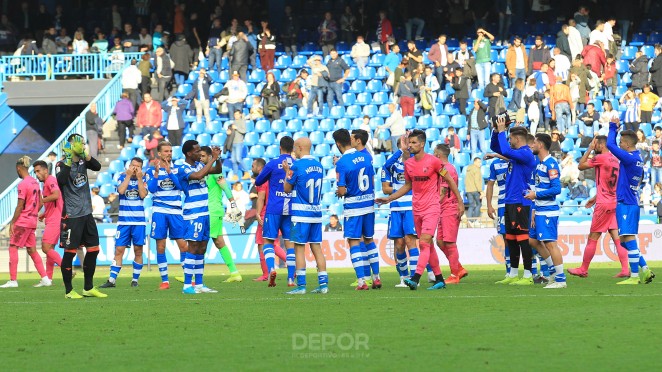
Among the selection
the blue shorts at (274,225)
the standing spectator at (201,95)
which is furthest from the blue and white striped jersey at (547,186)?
the standing spectator at (201,95)

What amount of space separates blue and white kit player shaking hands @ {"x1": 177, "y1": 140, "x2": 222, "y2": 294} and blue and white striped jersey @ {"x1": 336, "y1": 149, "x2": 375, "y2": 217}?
70.6 inches

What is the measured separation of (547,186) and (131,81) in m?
20.9

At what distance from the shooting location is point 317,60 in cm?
3288

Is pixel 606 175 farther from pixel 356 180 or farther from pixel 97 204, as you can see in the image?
pixel 97 204

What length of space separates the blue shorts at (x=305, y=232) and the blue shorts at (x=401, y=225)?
5.99ft

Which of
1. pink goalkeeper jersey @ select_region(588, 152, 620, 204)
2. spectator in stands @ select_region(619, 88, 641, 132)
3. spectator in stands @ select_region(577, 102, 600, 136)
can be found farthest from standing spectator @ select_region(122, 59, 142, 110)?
pink goalkeeper jersey @ select_region(588, 152, 620, 204)

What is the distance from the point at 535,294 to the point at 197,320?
15.5ft

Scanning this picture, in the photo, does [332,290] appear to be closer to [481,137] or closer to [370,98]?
[481,137]


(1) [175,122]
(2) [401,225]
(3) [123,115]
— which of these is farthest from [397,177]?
(3) [123,115]

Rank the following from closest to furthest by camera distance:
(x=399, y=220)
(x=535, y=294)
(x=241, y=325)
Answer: (x=241, y=325) < (x=535, y=294) < (x=399, y=220)

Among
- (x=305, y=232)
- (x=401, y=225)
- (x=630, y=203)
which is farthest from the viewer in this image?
(x=401, y=225)

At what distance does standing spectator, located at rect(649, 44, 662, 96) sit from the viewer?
3142 cm

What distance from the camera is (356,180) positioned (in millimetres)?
15680

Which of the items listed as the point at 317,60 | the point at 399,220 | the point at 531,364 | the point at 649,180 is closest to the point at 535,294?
the point at 399,220
